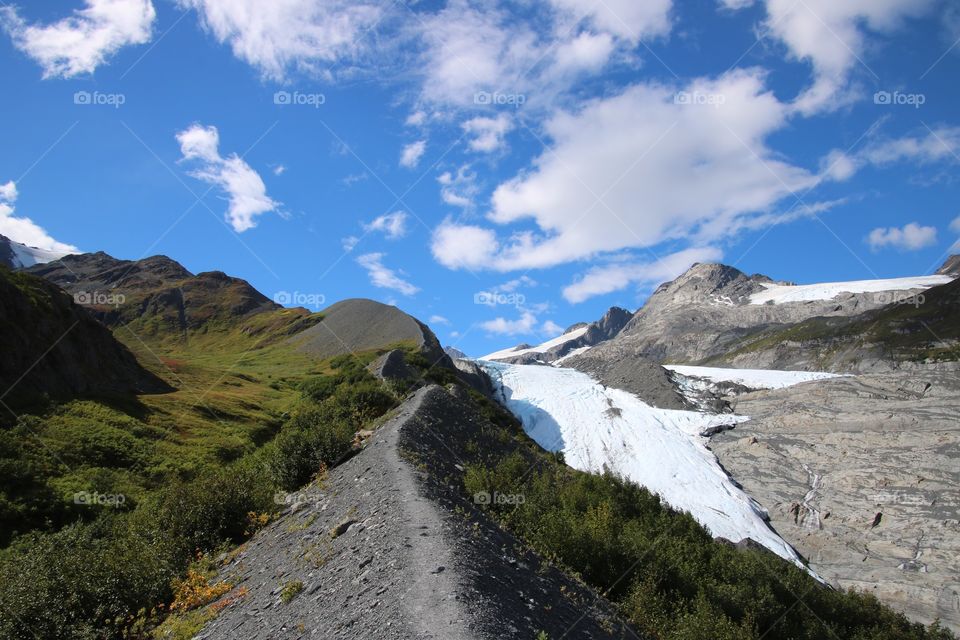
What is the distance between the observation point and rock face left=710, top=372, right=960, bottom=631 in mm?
40531

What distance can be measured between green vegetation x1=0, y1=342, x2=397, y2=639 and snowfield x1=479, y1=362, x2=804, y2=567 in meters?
28.7

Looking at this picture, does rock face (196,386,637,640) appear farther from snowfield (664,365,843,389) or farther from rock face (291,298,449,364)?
snowfield (664,365,843,389)

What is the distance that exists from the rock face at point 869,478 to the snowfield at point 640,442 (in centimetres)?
316

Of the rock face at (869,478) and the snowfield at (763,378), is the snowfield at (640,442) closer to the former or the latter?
the rock face at (869,478)

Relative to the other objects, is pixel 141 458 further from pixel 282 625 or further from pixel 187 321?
pixel 187 321

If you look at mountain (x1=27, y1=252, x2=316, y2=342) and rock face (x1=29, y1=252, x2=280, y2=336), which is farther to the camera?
rock face (x1=29, y1=252, x2=280, y2=336)

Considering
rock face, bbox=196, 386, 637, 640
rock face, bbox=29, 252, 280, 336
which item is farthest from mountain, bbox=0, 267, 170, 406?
rock face, bbox=29, 252, 280, 336

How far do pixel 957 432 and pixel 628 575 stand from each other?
5986cm

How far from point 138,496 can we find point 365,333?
60990mm

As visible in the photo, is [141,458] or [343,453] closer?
[343,453]

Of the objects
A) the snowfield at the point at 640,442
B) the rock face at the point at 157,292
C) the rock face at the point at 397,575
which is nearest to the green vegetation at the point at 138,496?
the rock face at the point at 397,575

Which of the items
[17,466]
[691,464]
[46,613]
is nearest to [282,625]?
[46,613]

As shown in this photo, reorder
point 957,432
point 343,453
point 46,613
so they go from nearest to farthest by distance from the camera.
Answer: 1. point 46,613
2. point 343,453
3. point 957,432

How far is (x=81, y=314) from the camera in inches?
1250
